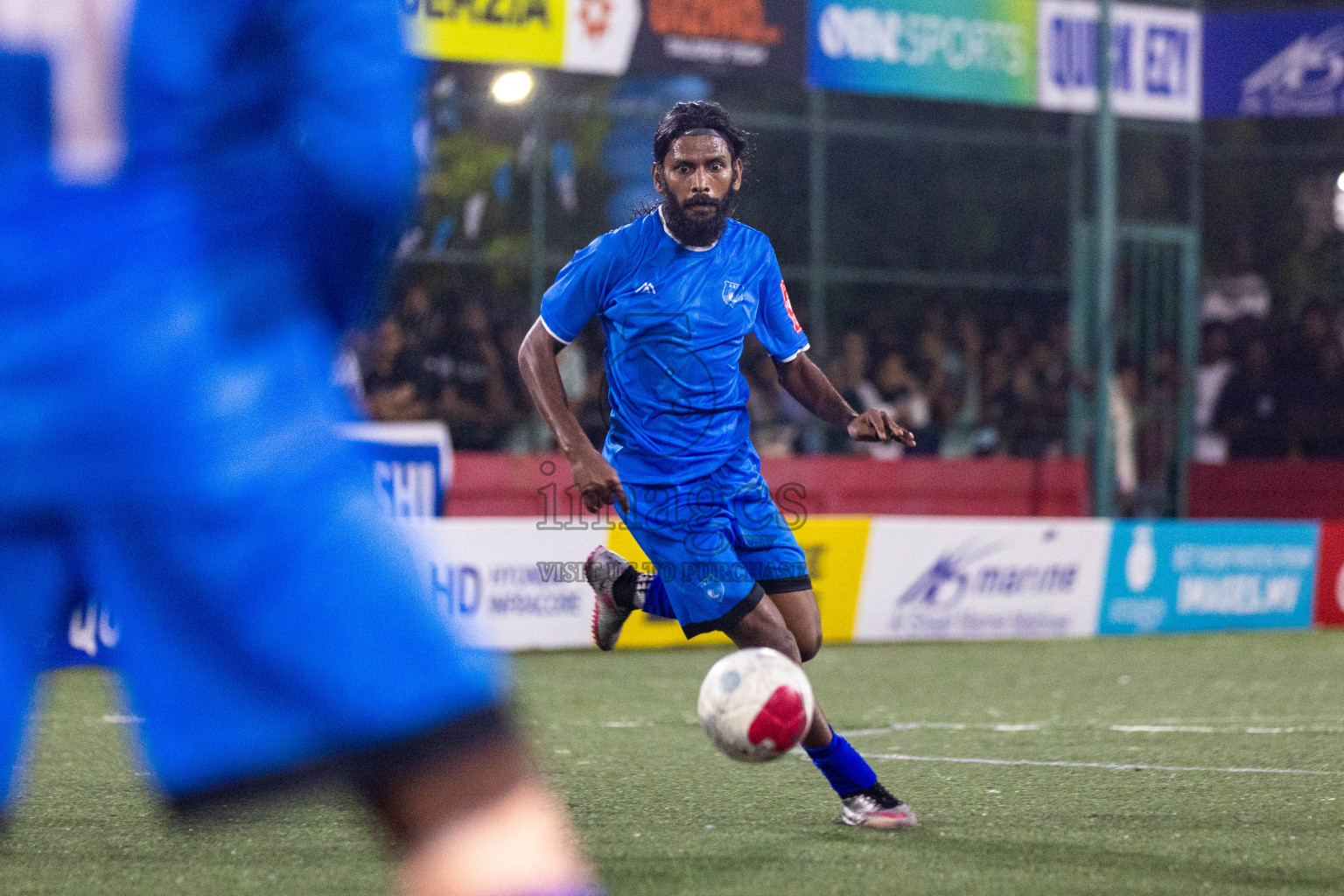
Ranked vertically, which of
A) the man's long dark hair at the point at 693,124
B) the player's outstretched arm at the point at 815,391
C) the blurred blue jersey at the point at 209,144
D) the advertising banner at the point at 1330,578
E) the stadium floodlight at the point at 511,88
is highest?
the stadium floodlight at the point at 511,88

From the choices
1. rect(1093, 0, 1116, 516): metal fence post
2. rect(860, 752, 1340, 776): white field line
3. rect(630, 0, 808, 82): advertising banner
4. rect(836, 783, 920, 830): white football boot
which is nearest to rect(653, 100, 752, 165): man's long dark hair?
rect(836, 783, 920, 830): white football boot

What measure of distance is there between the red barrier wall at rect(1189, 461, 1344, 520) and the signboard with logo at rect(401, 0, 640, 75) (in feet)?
22.2

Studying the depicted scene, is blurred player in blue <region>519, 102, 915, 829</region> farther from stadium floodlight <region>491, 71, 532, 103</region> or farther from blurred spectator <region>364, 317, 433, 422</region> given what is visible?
stadium floodlight <region>491, 71, 532, 103</region>

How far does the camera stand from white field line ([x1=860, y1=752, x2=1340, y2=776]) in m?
6.64

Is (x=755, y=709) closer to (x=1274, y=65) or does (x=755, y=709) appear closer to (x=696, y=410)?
(x=696, y=410)

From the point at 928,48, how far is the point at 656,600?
454 inches

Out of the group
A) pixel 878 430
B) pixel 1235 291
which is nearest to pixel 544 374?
pixel 878 430

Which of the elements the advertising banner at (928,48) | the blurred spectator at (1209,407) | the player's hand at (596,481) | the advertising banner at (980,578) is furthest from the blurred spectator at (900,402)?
the player's hand at (596,481)

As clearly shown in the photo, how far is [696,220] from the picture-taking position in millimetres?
5566

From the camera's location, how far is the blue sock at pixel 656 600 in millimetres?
5684

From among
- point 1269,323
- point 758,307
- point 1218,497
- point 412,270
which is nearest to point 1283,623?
point 1218,497

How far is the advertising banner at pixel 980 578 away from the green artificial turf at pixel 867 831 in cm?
252

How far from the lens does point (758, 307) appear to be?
19.1ft

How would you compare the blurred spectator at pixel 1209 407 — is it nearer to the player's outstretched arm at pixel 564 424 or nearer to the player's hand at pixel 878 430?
the player's hand at pixel 878 430
